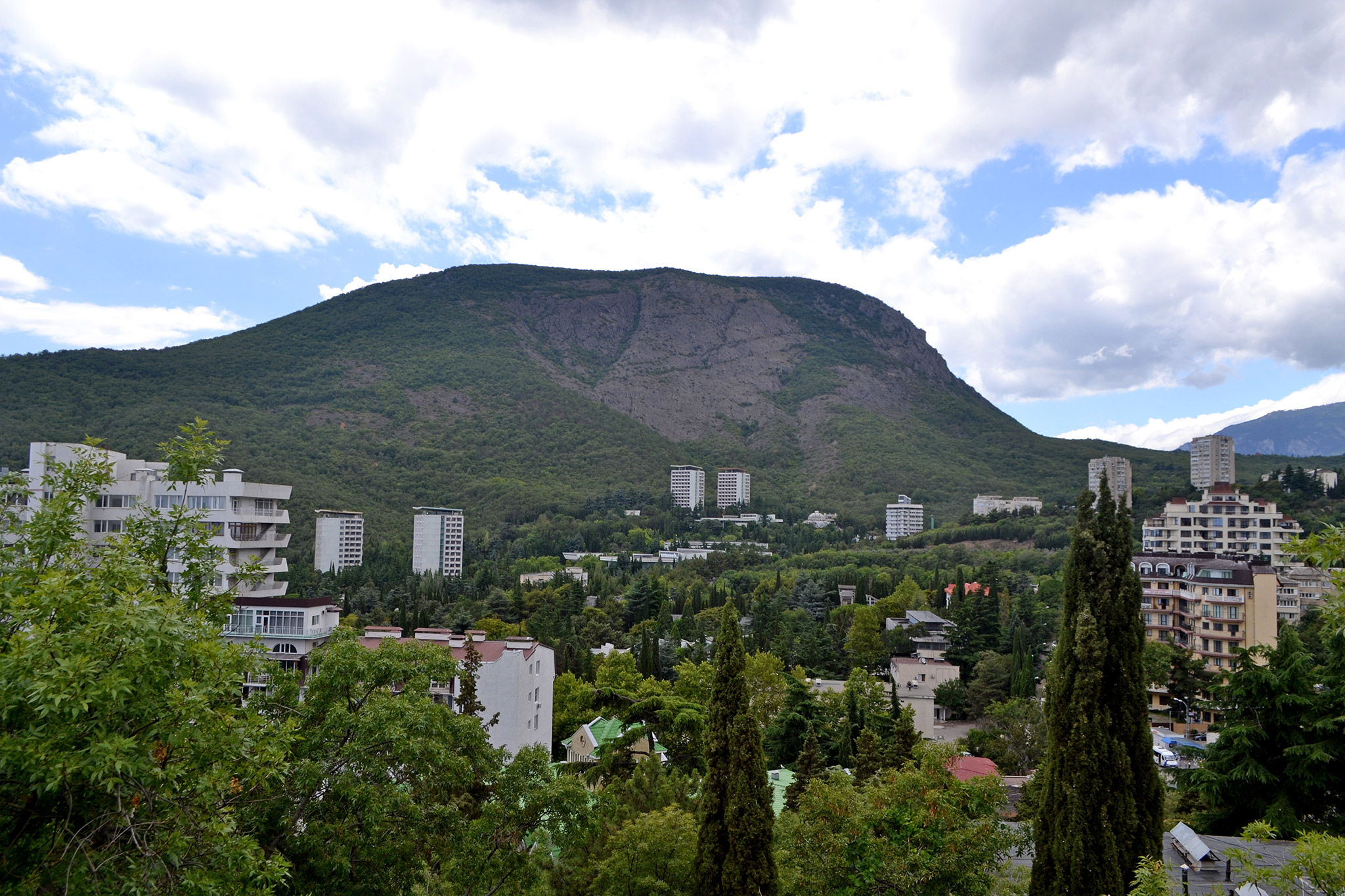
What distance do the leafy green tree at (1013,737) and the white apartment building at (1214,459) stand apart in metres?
81.3

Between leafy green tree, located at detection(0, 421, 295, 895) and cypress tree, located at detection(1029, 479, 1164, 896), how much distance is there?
10622 millimetres

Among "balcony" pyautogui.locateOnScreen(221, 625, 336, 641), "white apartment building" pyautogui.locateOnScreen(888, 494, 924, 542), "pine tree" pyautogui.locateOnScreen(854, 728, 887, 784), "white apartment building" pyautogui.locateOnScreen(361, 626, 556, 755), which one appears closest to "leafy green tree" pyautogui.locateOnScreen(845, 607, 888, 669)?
"pine tree" pyautogui.locateOnScreen(854, 728, 887, 784)

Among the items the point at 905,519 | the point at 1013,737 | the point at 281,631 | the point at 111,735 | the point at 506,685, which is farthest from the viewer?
the point at 905,519

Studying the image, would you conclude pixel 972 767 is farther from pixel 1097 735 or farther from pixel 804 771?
pixel 1097 735

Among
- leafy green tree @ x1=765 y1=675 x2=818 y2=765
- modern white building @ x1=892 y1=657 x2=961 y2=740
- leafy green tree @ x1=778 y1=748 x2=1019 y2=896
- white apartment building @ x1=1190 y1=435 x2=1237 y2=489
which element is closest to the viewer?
leafy green tree @ x1=778 y1=748 x2=1019 y2=896

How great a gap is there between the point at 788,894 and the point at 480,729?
218 inches

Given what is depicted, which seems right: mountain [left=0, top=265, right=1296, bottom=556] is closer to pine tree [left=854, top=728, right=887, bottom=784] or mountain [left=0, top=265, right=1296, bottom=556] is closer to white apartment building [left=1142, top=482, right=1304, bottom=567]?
white apartment building [left=1142, top=482, right=1304, bottom=567]

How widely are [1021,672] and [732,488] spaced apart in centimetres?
11297

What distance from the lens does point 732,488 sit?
14850 cm

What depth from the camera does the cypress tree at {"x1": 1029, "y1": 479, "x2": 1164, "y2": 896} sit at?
10.9 metres

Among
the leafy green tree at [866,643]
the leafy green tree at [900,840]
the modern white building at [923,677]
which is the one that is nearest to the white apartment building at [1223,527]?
the leafy green tree at [866,643]

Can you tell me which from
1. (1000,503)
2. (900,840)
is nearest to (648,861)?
(900,840)

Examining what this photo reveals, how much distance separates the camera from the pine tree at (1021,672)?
35.2 metres

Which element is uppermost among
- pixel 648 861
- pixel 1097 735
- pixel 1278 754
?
pixel 1097 735
